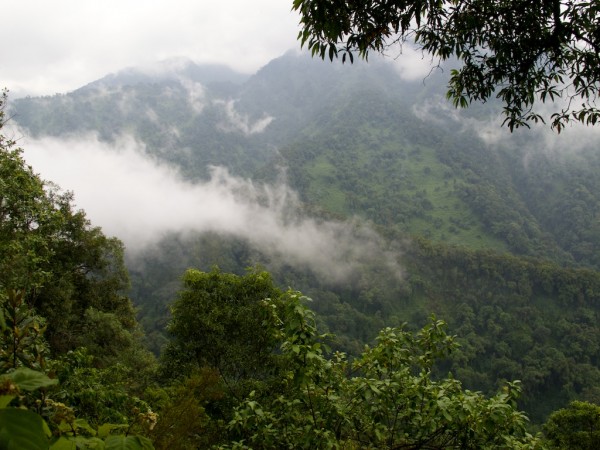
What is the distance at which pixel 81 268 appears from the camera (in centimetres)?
1808

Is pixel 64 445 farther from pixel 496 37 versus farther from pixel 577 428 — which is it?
pixel 577 428

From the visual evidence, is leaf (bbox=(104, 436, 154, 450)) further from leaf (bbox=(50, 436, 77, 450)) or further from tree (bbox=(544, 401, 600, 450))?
tree (bbox=(544, 401, 600, 450))

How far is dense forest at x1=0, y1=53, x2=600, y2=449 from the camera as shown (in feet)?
12.9

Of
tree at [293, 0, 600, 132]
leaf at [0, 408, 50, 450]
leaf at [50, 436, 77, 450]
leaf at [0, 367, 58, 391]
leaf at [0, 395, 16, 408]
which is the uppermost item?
tree at [293, 0, 600, 132]

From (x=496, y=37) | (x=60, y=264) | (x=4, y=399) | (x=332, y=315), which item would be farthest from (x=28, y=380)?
(x=332, y=315)

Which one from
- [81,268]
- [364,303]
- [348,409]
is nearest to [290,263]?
[364,303]

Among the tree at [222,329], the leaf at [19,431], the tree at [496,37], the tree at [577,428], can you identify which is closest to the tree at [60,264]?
the tree at [222,329]

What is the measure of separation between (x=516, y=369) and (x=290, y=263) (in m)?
65.4

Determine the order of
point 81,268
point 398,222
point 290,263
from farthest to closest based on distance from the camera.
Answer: point 398,222, point 290,263, point 81,268

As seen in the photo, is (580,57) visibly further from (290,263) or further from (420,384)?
(290,263)

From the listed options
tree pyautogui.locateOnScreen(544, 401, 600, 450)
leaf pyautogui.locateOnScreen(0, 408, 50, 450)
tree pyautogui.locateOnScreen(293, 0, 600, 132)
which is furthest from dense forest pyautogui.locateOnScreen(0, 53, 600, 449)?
tree pyautogui.locateOnScreen(293, 0, 600, 132)

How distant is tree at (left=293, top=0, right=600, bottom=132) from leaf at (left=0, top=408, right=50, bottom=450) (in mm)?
3521

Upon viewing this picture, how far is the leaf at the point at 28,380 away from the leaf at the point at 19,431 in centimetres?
21

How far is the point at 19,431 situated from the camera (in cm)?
94
